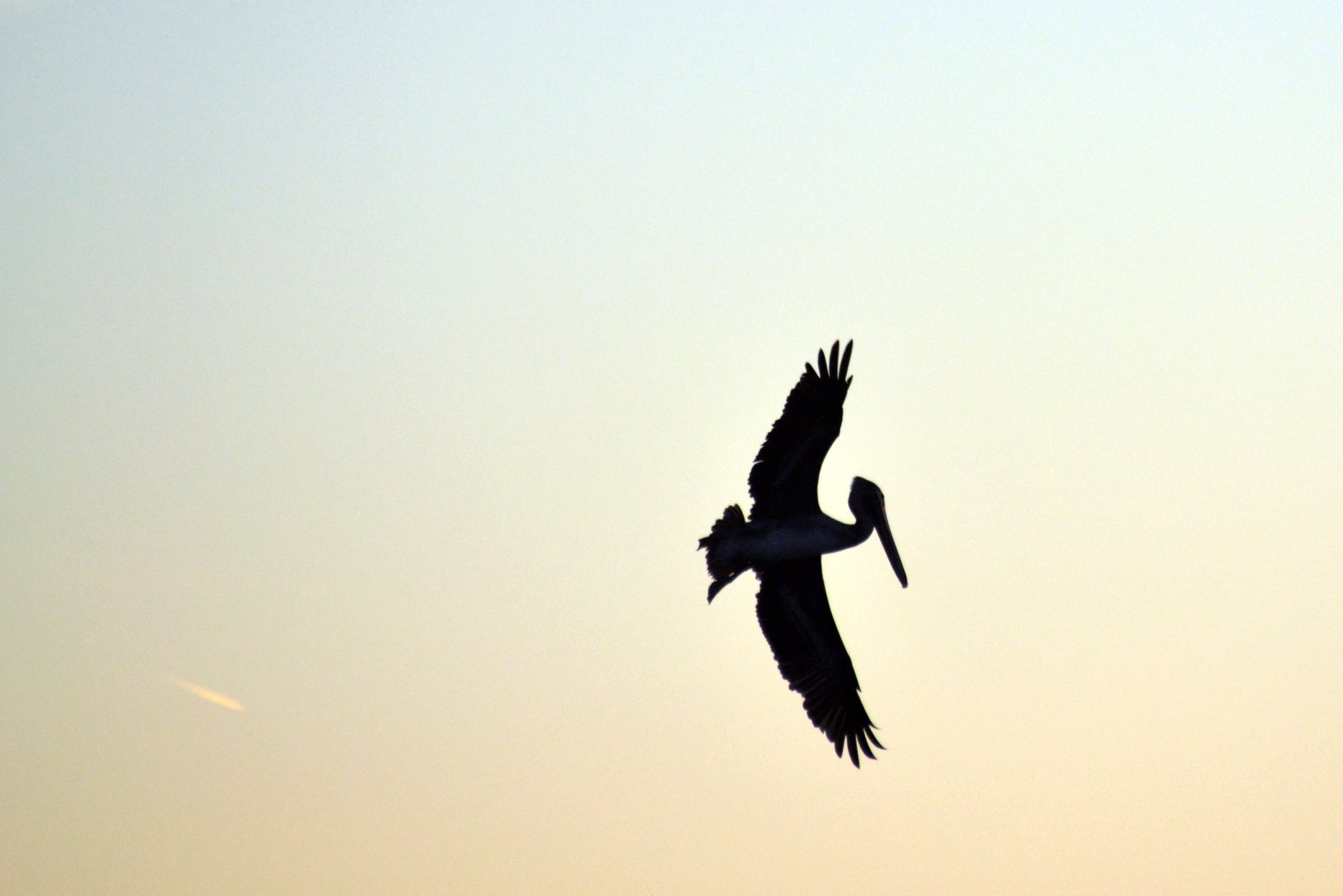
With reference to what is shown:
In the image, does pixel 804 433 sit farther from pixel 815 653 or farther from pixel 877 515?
pixel 815 653

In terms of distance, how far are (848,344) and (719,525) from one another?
6.69ft

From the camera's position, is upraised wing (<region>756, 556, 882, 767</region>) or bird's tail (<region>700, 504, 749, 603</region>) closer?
bird's tail (<region>700, 504, 749, 603</region>)

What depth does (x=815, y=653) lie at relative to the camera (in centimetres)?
1529

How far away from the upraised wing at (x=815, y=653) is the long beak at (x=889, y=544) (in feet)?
2.46

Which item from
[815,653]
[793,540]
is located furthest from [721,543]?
[815,653]

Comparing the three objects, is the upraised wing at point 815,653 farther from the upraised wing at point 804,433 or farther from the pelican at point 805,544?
the upraised wing at point 804,433

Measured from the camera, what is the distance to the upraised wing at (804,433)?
539 inches

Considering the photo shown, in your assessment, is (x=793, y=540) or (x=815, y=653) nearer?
(x=793, y=540)

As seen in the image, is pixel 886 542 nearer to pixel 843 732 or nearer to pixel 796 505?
pixel 796 505

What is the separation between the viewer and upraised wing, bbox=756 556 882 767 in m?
15.0

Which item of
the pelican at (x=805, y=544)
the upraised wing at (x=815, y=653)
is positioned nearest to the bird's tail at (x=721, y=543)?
the pelican at (x=805, y=544)

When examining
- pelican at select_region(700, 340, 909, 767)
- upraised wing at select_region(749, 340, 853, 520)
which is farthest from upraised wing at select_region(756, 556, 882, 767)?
upraised wing at select_region(749, 340, 853, 520)

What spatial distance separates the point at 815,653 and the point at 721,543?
2167 millimetres

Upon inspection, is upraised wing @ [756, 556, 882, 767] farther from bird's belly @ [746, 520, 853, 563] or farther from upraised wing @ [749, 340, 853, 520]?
upraised wing @ [749, 340, 853, 520]
